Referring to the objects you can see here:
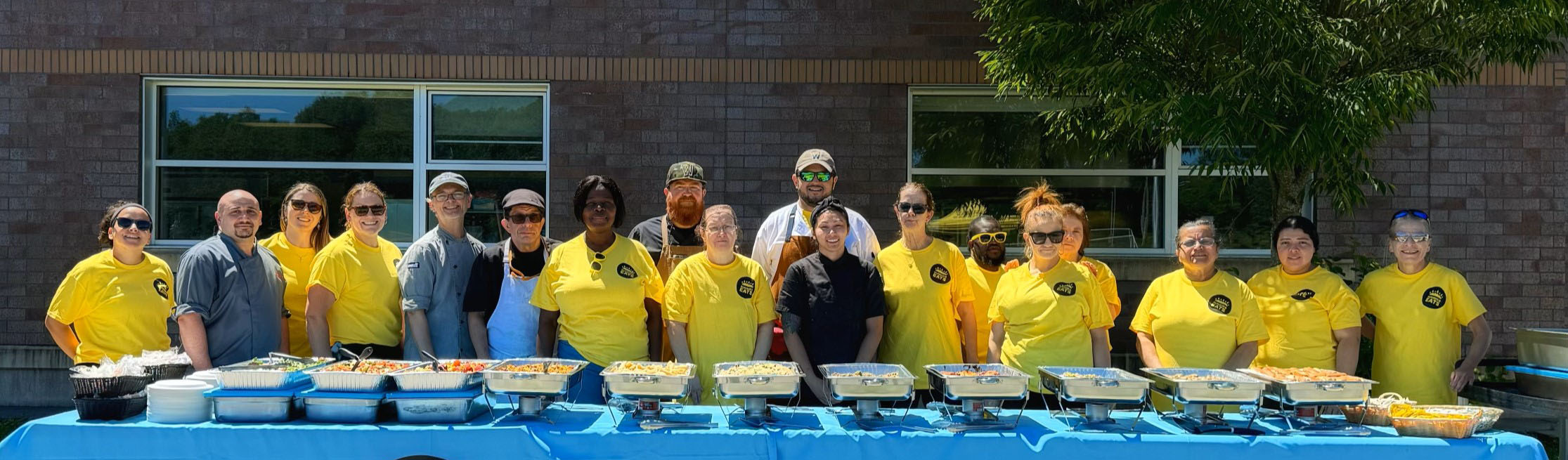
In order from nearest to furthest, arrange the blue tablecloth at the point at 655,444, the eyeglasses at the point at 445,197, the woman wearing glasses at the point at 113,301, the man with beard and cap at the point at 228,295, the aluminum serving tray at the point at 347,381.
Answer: the blue tablecloth at the point at 655,444 → the aluminum serving tray at the point at 347,381 → the man with beard and cap at the point at 228,295 → the woman wearing glasses at the point at 113,301 → the eyeglasses at the point at 445,197

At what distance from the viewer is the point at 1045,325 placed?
205 inches

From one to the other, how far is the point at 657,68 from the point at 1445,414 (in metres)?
5.82

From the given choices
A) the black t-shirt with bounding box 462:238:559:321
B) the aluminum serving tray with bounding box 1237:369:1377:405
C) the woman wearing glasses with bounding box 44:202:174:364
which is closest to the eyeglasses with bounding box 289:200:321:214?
the woman wearing glasses with bounding box 44:202:174:364

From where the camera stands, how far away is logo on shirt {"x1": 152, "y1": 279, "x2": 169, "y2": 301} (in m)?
5.50

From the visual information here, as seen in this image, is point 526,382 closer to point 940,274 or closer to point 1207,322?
point 940,274

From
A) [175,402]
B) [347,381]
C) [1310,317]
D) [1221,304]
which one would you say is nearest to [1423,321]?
[1310,317]

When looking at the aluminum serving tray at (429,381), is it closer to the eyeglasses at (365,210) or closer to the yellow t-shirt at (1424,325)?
the eyeglasses at (365,210)

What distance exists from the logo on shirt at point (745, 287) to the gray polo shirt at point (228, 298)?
238 cm

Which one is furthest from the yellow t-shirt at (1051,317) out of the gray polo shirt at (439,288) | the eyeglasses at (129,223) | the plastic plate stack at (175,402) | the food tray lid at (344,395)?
the eyeglasses at (129,223)

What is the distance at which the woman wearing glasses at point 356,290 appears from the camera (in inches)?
213

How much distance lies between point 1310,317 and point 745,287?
2.92 metres

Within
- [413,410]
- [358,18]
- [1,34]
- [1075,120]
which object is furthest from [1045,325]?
[1,34]

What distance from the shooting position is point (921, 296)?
5383 mm

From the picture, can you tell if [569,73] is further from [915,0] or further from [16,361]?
[16,361]
